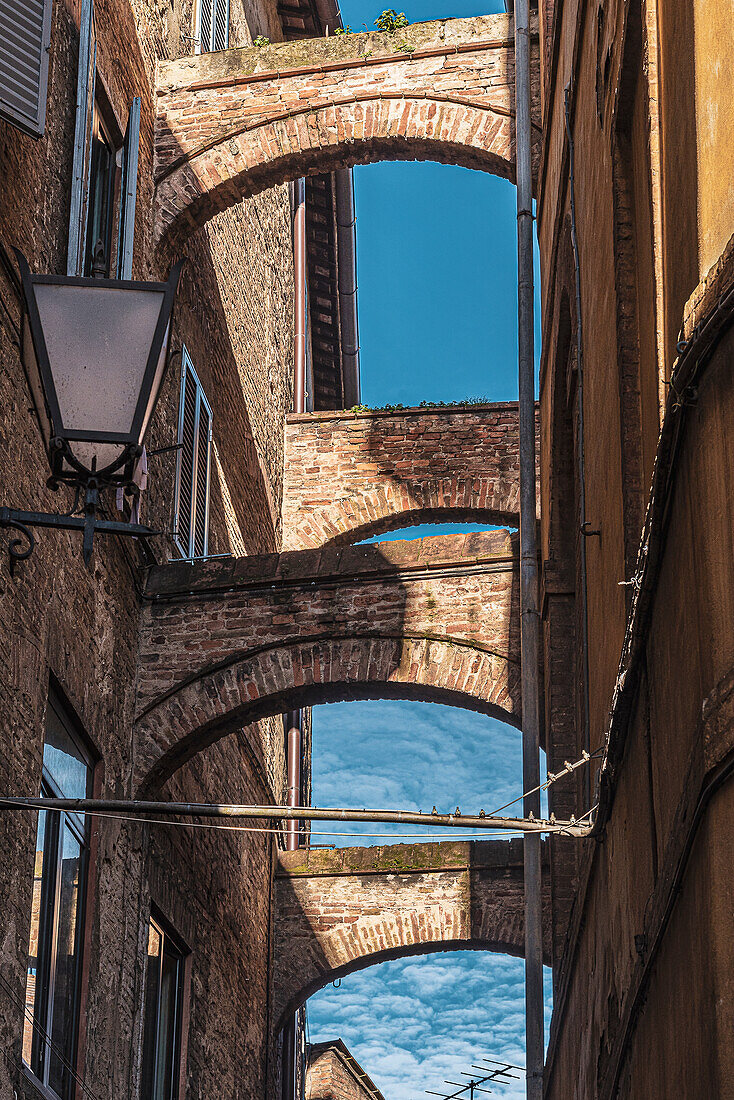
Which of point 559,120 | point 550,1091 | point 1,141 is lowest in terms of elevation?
point 550,1091

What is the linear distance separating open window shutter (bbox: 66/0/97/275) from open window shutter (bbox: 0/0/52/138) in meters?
0.91

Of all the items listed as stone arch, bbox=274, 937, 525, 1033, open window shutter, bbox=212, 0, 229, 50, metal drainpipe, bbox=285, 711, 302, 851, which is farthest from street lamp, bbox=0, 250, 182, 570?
metal drainpipe, bbox=285, 711, 302, 851

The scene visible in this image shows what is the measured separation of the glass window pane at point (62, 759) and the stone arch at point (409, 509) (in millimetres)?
5620

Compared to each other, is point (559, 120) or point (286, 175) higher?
point (286, 175)

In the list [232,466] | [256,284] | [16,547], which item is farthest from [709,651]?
[256,284]

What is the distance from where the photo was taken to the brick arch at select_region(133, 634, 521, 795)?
9281 mm

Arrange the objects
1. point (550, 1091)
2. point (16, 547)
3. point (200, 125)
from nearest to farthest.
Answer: point (16, 547) < point (550, 1091) < point (200, 125)

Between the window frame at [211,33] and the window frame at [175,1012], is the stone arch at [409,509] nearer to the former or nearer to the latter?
the window frame at [211,33]

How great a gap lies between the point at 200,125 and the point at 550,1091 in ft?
22.7

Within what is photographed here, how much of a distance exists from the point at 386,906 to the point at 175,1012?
8.33ft

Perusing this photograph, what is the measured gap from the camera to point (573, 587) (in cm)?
851

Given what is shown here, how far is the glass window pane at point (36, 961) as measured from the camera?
718 centimetres

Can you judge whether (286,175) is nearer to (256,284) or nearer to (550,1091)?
(256,284)

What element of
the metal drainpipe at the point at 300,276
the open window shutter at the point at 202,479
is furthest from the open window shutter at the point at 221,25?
the open window shutter at the point at 202,479
